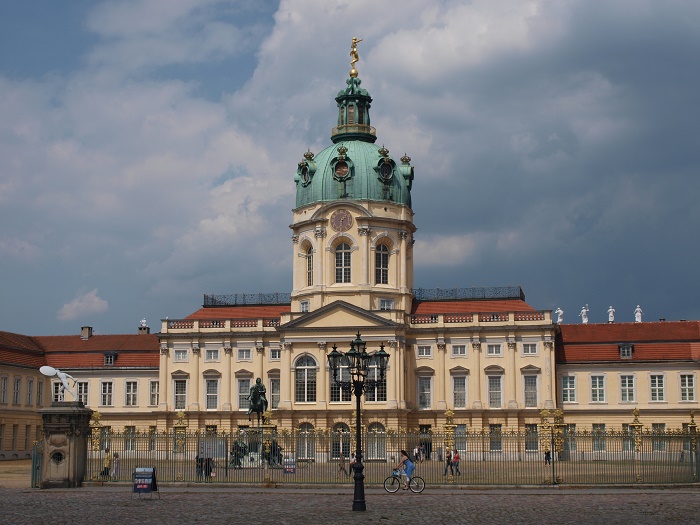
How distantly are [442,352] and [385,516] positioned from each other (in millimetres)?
50084

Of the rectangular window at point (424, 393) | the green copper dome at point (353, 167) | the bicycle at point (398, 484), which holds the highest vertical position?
the green copper dome at point (353, 167)

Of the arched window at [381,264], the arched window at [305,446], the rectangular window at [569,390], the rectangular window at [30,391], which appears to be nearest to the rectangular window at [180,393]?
the rectangular window at [30,391]

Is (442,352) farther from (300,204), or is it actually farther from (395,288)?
(300,204)

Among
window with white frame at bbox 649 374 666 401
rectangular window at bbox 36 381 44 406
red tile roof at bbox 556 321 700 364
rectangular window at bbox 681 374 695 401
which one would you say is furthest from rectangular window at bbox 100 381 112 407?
rectangular window at bbox 681 374 695 401

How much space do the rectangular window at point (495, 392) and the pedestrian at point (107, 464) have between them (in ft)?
127

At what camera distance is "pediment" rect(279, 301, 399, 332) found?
7994 centimetres

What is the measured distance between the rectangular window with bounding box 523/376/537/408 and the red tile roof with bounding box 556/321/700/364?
3.42 m

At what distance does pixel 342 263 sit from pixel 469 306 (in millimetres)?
10954

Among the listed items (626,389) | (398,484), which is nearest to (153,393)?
(626,389)

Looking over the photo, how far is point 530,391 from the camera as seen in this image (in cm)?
8062

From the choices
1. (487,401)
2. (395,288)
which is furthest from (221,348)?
(487,401)

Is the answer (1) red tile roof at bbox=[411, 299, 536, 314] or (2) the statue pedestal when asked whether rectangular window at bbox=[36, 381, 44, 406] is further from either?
(2) the statue pedestal

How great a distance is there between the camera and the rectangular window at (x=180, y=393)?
85750mm

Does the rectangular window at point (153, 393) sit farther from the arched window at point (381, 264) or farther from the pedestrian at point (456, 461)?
the pedestrian at point (456, 461)
